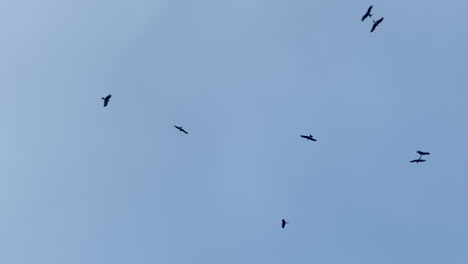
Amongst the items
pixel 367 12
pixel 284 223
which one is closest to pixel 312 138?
pixel 284 223

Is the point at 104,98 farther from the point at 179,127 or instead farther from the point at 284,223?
the point at 284,223

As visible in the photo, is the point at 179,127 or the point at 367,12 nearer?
the point at 367,12

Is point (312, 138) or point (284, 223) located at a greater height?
point (312, 138)

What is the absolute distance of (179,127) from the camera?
585 ft

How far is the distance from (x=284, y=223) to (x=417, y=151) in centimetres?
3892

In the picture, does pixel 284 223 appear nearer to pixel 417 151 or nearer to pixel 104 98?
pixel 417 151

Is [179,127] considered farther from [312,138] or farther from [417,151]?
[417,151]

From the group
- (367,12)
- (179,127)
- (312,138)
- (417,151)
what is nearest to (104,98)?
(179,127)

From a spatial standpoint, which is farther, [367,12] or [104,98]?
[104,98]

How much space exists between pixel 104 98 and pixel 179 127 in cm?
2140

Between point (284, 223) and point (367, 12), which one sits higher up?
point (367, 12)

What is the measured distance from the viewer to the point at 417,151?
6658 inches

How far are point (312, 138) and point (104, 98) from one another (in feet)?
182

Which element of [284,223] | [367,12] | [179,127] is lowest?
[284,223]
